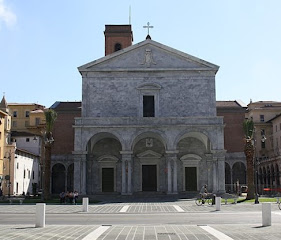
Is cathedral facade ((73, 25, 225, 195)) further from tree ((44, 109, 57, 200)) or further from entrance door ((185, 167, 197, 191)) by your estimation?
tree ((44, 109, 57, 200))

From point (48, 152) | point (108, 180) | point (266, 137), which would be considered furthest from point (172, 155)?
point (266, 137)

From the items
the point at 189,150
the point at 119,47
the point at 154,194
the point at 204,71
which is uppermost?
the point at 119,47

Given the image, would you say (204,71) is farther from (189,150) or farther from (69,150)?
(69,150)

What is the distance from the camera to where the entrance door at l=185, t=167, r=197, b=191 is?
138 feet

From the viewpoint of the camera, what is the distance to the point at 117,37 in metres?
58.2

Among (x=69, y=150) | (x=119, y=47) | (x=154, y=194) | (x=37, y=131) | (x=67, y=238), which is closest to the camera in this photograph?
(x=67, y=238)

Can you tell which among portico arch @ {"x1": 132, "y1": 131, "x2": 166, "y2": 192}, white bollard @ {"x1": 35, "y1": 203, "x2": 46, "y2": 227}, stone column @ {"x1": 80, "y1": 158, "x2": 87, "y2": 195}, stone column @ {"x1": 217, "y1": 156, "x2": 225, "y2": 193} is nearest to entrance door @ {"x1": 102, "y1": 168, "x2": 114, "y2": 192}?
portico arch @ {"x1": 132, "y1": 131, "x2": 166, "y2": 192}

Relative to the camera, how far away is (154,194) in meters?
40.4

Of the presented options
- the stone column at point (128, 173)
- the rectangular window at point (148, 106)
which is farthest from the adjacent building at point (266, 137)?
the stone column at point (128, 173)

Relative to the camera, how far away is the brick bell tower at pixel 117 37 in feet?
189

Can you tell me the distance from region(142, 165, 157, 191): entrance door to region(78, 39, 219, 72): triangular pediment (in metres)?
10.3

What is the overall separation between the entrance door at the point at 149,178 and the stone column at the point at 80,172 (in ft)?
22.6

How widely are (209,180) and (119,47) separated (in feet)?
81.5

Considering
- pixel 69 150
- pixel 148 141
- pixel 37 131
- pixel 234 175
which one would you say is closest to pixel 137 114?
pixel 148 141
